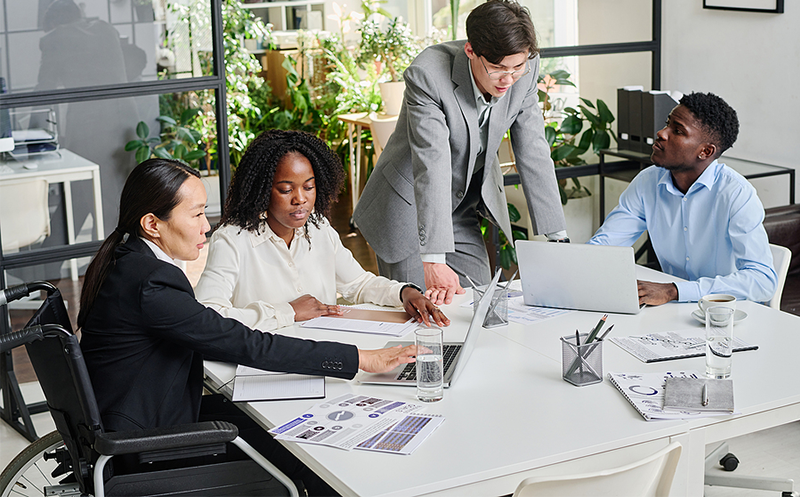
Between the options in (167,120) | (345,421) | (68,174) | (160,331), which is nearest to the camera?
(345,421)

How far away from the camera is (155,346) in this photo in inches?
68.2

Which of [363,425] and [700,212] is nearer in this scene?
[363,425]

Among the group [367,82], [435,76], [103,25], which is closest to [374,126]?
[367,82]

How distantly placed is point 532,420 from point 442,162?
3.27 ft

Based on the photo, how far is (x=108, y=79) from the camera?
3.37 m

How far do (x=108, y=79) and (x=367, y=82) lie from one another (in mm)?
2984

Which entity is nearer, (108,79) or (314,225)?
(314,225)

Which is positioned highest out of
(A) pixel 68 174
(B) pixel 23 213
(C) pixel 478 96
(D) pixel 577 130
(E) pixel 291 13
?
(E) pixel 291 13

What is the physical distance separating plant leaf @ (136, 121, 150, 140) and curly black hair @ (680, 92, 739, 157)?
2.11m

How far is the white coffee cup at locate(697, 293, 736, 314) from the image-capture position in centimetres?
204

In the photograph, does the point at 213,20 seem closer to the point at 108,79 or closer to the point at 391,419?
the point at 108,79

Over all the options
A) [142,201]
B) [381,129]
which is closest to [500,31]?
[142,201]

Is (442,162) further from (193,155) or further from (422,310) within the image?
(193,155)

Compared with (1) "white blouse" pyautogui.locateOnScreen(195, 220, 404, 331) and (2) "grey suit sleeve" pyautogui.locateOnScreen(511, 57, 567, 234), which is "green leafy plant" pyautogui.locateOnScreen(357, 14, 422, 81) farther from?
(1) "white blouse" pyautogui.locateOnScreen(195, 220, 404, 331)
